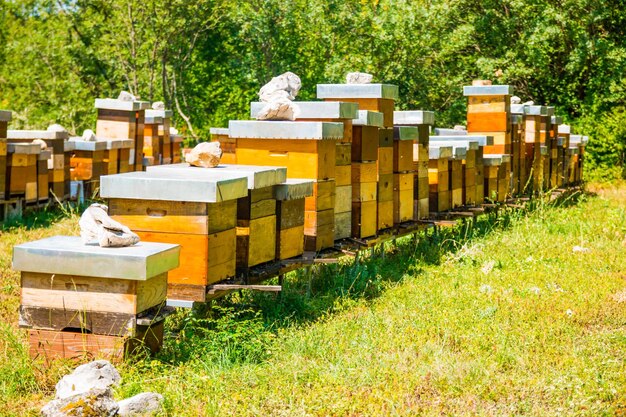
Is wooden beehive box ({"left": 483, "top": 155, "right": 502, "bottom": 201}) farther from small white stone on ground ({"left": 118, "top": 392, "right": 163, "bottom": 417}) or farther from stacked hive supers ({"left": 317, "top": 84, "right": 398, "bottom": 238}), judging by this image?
small white stone on ground ({"left": 118, "top": 392, "right": 163, "bottom": 417})

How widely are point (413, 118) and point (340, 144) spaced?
6.34 ft

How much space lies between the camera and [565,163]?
14.7m

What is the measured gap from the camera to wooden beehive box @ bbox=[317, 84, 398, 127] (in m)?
7.71

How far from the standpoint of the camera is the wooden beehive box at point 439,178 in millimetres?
9273

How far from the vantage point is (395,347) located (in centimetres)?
547

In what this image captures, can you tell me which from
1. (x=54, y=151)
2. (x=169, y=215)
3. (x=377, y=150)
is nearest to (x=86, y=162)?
(x=54, y=151)

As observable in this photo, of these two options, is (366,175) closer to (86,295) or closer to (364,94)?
(364,94)

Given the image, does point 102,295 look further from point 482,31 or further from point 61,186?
point 482,31

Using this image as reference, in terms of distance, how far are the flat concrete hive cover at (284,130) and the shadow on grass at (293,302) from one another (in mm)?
1074

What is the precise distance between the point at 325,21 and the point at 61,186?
902cm

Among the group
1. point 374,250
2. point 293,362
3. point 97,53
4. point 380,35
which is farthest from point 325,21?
point 293,362

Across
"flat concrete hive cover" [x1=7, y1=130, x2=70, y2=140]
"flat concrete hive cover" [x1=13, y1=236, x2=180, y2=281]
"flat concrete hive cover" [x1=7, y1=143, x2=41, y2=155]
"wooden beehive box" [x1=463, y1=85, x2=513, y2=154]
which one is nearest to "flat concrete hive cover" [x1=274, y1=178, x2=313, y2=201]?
"flat concrete hive cover" [x1=13, y1=236, x2=180, y2=281]

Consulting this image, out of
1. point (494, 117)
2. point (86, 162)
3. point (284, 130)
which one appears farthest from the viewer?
point (86, 162)

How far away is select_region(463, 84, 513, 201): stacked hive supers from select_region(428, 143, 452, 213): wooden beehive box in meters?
1.81
